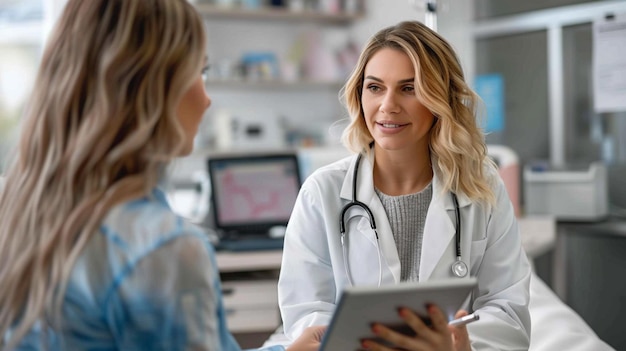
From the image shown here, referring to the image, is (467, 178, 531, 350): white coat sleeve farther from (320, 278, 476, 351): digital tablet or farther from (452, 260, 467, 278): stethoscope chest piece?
(320, 278, 476, 351): digital tablet

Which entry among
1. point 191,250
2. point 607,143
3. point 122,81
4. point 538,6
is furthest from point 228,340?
point 538,6

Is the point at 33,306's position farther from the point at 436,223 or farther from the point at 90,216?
the point at 436,223

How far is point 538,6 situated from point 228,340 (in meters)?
3.50

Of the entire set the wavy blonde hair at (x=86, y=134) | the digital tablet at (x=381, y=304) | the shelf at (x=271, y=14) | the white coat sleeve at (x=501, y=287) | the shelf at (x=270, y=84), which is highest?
the shelf at (x=271, y=14)

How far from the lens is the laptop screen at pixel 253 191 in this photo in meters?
2.78

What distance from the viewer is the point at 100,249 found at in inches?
33.4

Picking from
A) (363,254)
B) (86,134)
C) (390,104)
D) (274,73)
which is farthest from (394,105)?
(274,73)

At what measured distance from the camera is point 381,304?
3.33 feet

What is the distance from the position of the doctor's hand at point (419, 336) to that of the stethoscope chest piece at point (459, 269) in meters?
0.38

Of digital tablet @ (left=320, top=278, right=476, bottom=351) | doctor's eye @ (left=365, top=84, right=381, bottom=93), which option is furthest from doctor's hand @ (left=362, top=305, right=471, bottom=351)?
doctor's eye @ (left=365, top=84, right=381, bottom=93)

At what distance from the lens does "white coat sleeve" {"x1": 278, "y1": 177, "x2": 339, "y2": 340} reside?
1518 mm

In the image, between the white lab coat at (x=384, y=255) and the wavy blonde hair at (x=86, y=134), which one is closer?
the wavy blonde hair at (x=86, y=134)

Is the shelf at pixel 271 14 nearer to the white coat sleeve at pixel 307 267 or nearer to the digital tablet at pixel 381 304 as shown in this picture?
the white coat sleeve at pixel 307 267

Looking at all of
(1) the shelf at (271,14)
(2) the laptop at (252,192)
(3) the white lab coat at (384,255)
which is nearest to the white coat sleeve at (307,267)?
(3) the white lab coat at (384,255)
